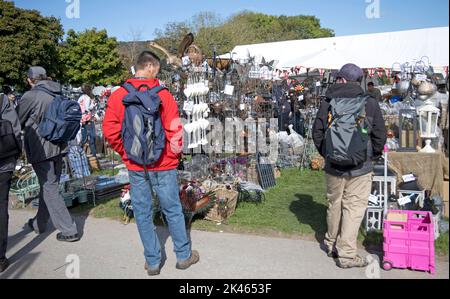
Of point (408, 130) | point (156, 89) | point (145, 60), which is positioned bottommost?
point (408, 130)

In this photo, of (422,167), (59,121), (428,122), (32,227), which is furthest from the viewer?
(428,122)

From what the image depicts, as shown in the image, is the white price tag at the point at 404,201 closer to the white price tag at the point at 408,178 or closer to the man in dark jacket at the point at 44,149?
the white price tag at the point at 408,178

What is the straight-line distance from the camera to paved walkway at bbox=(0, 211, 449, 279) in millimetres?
3934

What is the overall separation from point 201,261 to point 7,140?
88.3 inches

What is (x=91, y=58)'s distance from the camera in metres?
26.8

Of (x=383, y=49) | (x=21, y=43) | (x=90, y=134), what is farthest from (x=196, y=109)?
(x=383, y=49)

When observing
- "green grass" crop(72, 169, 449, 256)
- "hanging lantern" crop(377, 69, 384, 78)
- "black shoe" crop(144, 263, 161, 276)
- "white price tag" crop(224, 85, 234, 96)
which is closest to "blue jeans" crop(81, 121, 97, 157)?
"green grass" crop(72, 169, 449, 256)

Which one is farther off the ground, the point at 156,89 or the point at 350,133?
the point at 156,89

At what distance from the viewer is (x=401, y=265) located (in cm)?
389

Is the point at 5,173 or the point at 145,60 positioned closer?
the point at 145,60

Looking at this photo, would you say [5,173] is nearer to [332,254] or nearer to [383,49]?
[332,254]

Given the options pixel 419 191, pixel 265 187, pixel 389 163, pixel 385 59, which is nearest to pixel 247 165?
pixel 265 187
